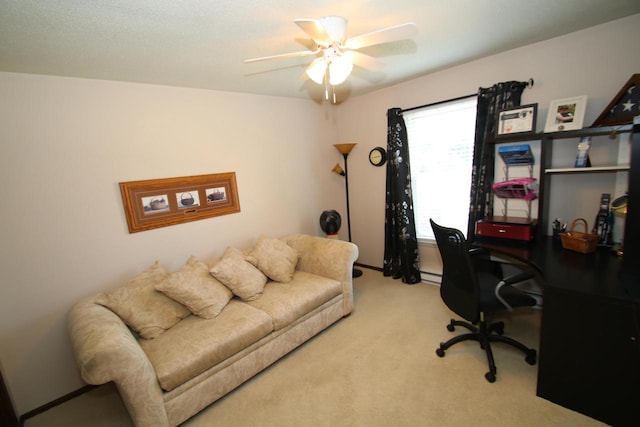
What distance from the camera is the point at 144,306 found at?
2059 millimetres

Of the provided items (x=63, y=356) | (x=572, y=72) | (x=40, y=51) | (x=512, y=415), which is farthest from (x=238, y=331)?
(x=572, y=72)

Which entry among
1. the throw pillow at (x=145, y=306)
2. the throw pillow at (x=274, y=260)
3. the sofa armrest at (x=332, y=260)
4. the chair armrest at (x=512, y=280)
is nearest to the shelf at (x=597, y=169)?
the chair armrest at (x=512, y=280)

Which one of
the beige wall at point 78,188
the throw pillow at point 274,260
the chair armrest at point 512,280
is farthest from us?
the throw pillow at point 274,260

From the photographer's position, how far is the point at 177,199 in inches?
103

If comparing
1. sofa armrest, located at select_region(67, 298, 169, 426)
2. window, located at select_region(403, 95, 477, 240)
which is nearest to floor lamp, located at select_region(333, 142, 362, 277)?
window, located at select_region(403, 95, 477, 240)

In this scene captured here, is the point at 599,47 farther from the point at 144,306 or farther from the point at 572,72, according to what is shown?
the point at 144,306

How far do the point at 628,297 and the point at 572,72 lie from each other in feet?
6.22

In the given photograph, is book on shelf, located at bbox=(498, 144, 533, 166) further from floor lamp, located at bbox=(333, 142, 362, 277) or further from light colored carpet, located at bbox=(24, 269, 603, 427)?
floor lamp, located at bbox=(333, 142, 362, 277)

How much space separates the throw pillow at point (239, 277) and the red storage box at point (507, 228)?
2110 millimetres

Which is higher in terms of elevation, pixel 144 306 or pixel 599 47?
pixel 599 47

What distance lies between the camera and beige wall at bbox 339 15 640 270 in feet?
6.91

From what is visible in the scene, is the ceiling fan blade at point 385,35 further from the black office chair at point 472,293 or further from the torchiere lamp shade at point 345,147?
the torchiere lamp shade at point 345,147

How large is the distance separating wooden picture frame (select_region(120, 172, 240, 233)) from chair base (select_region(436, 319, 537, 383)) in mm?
2404

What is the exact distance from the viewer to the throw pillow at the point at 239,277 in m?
2.42
